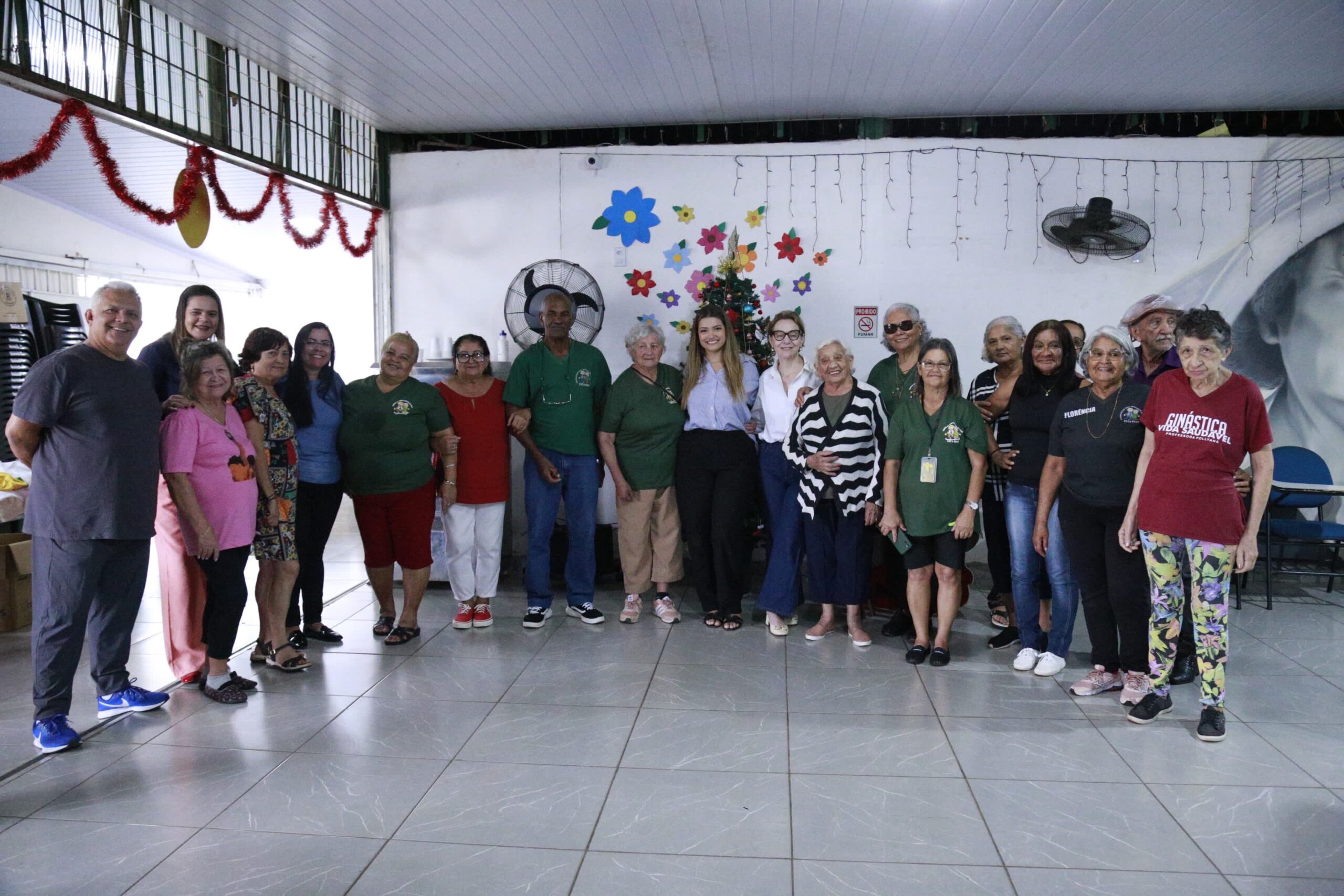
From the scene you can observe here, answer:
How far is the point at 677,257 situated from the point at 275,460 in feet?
9.59

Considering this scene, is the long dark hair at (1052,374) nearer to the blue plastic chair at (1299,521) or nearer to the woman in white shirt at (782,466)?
the woman in white shirt at (782,466)

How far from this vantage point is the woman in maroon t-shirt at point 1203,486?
2.68 m

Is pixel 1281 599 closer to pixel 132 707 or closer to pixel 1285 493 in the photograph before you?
pixel 1285 493

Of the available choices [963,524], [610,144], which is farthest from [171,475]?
[610,144]

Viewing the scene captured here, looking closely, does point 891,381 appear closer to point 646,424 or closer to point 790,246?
point 646,424

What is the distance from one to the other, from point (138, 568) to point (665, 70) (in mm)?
3333

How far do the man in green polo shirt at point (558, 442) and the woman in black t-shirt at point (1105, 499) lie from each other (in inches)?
78.4

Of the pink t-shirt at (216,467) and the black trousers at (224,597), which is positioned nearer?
the pink t-shirt at (216,467)

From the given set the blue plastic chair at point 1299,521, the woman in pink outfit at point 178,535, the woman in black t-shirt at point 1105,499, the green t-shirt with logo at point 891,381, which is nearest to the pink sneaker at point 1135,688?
the woman in black t-shirt at point 1105,499

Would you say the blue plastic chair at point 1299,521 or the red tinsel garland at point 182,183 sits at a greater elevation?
the red tinsel garland at point 182,183

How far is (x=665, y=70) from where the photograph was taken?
178 inches

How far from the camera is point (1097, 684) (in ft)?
10.5

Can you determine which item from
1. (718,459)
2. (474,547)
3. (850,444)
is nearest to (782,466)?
(718,459)

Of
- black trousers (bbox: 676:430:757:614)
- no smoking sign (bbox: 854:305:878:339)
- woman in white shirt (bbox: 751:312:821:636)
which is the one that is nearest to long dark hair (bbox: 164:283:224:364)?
black trousers (bbox: 676:430:757:614)
